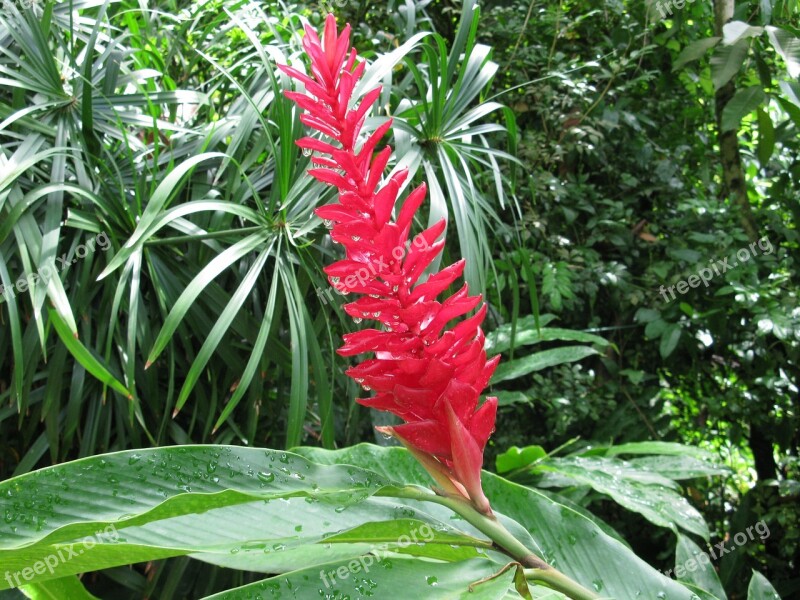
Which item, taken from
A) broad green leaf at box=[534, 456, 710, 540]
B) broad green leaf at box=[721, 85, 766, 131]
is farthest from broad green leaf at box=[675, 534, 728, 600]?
broad green leaf at box=[721, 85, 766, 131]

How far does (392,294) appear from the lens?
406mm

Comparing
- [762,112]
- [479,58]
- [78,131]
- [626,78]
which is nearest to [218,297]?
[78,131]

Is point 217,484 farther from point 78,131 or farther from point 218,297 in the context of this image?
point 78,131

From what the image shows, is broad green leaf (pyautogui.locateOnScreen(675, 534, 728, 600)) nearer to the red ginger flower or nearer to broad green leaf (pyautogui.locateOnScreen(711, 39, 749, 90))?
the red ginger flower

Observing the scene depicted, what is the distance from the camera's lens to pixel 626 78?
2129mm

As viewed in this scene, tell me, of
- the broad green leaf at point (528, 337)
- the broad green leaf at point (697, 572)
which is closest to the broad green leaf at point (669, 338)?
the broad green leaf at point (528, 337)

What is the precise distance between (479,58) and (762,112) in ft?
2.22

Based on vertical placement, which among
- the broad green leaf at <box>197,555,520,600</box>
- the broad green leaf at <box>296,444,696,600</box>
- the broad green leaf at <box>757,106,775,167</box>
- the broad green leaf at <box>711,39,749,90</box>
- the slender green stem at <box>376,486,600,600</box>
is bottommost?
the broad green leaf at <box>296,444,696,600</box>

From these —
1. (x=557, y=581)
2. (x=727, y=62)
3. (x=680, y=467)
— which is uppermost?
(x=727, y=62)

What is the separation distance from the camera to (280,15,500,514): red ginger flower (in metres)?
0.40

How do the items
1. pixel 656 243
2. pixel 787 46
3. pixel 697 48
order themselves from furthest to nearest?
1. pixel 656 243
2. pixel 697 48
3. pixel 787 46

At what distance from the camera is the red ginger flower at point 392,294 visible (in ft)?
1.31

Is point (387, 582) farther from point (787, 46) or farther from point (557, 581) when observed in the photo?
point (787, 46)

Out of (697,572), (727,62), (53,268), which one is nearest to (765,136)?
(727,62)
